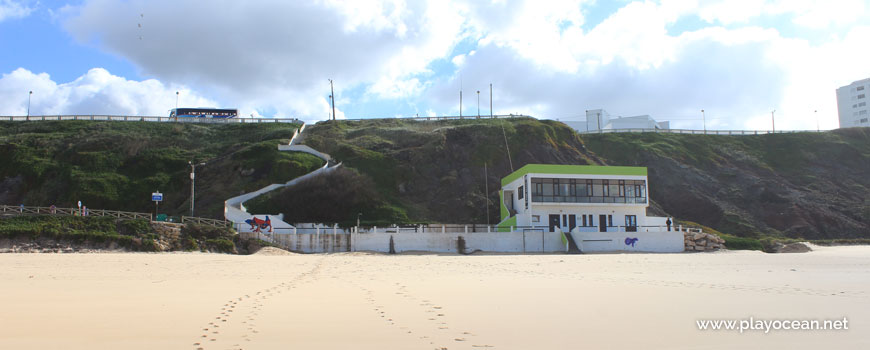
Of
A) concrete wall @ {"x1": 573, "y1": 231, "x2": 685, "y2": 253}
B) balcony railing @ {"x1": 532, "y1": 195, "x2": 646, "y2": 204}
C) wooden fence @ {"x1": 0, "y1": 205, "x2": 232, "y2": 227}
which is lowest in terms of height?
concrete wall @ {"x1": 573, "y1": 231, "x2": 685, "y2": 253}

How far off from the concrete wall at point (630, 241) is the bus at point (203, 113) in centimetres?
6836

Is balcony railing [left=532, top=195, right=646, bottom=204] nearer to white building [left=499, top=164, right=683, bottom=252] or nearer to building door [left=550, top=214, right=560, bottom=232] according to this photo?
white building [left=499, top=164, right=683, bottom=252]

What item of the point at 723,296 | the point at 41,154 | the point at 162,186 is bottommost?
the point at 723,296

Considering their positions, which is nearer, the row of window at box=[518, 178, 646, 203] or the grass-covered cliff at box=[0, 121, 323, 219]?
the row of window at box=[518, 178, 646, 203]

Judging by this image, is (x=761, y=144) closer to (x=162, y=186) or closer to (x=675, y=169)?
(x=675, y=169)

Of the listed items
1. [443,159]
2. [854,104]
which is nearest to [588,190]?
[443,159]

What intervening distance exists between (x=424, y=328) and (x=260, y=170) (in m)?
47.6

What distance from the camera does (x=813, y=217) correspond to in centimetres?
5125

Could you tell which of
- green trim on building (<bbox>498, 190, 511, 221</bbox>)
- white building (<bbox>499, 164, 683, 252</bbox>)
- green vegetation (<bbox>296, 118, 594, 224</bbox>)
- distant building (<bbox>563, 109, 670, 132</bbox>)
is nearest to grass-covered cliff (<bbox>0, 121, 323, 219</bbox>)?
green vegetation (<bbox>296, 118, 594, 224</bbox>)

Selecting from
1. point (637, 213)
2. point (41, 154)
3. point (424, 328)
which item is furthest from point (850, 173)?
point (41, 154)

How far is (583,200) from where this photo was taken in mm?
41406

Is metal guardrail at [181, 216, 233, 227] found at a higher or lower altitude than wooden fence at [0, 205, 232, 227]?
lower

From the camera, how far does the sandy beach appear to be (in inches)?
250

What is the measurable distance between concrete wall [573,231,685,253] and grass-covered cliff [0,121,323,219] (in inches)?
1093
